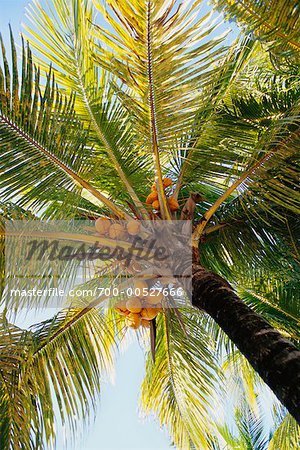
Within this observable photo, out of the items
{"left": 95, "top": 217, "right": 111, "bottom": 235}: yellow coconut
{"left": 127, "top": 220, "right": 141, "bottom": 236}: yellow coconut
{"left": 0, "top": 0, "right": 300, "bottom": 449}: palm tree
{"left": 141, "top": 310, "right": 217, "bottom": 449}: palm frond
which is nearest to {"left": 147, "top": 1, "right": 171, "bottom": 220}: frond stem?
{"left": 0, "top": 0, "right": 300, "bottom": 449}: palm tree

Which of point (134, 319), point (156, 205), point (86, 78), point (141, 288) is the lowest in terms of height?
point (134, 319)

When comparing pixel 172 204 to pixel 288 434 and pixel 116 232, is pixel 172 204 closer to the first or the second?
pixel 116 232

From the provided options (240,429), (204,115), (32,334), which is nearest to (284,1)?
(204,115)

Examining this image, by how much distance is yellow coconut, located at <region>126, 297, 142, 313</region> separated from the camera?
3520 mm

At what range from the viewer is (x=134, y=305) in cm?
352

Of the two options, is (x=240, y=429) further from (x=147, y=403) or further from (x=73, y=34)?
(x=73, y=34)

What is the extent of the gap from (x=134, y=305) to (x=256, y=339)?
1271 mm

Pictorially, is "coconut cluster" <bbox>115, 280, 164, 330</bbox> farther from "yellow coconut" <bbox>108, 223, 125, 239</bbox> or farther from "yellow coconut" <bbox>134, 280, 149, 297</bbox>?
"yellow coconut" <bbox>108, 223, 125, 239</bbox>

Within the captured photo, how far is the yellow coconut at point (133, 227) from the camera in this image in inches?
141

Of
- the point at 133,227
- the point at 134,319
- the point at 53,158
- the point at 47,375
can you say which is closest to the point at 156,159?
the point at 133,227

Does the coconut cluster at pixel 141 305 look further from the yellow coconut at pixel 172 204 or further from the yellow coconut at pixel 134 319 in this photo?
the yellow coconut at pixel 172 204

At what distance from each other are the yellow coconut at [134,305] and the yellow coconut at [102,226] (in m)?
0.50

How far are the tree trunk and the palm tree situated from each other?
0.01 m

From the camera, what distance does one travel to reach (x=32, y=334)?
378 cm
